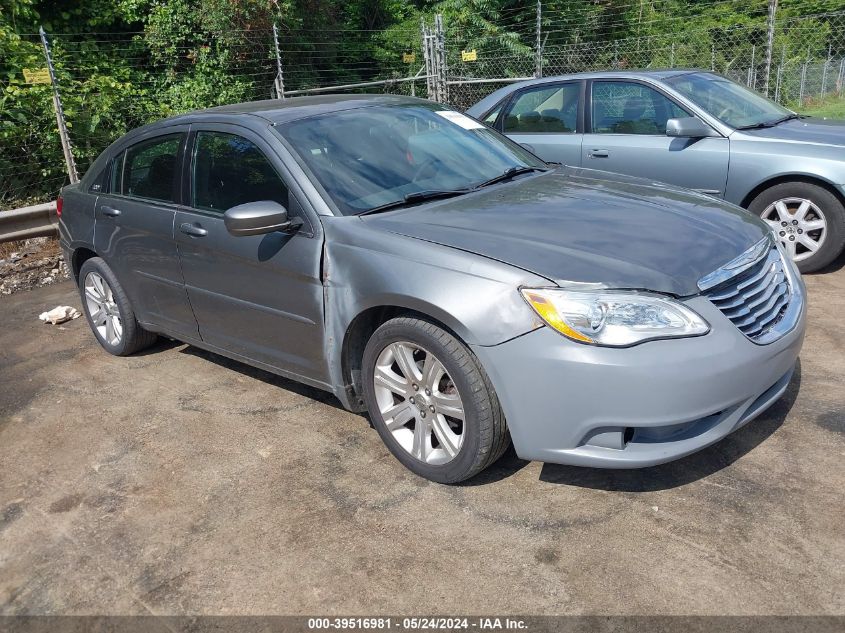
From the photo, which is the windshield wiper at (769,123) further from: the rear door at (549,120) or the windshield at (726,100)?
the rear door at (549,120)

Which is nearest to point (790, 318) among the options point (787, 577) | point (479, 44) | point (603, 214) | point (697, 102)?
point (603, 214)

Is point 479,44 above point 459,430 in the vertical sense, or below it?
above

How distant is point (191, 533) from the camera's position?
313 cm

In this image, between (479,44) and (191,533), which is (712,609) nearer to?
(191,533)

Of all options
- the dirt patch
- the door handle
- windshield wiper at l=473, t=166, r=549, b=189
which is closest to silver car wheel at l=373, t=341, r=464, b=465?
windshield wiper at l=473, t=166, r=549, b=189

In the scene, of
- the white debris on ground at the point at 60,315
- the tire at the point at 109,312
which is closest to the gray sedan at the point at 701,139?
the tire at the point at 109,312

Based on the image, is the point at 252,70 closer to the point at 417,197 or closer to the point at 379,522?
the point at 417,197

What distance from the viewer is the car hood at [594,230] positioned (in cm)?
290

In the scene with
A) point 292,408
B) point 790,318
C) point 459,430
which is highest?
point 790,318

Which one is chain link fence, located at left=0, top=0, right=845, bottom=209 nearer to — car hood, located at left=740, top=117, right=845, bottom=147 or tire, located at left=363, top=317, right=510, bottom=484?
car hood, located at left=740, top=117, right=845, bottom=147

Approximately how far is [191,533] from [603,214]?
226 centimetres

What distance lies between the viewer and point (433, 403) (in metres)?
3.19

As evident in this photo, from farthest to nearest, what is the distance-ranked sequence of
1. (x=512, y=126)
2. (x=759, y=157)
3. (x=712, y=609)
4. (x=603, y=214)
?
(x=512, y=126) → (x=759, y=157) → (x=603, y=214) → (x=712, y=609)

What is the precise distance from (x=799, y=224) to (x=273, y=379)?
4.09 meters
